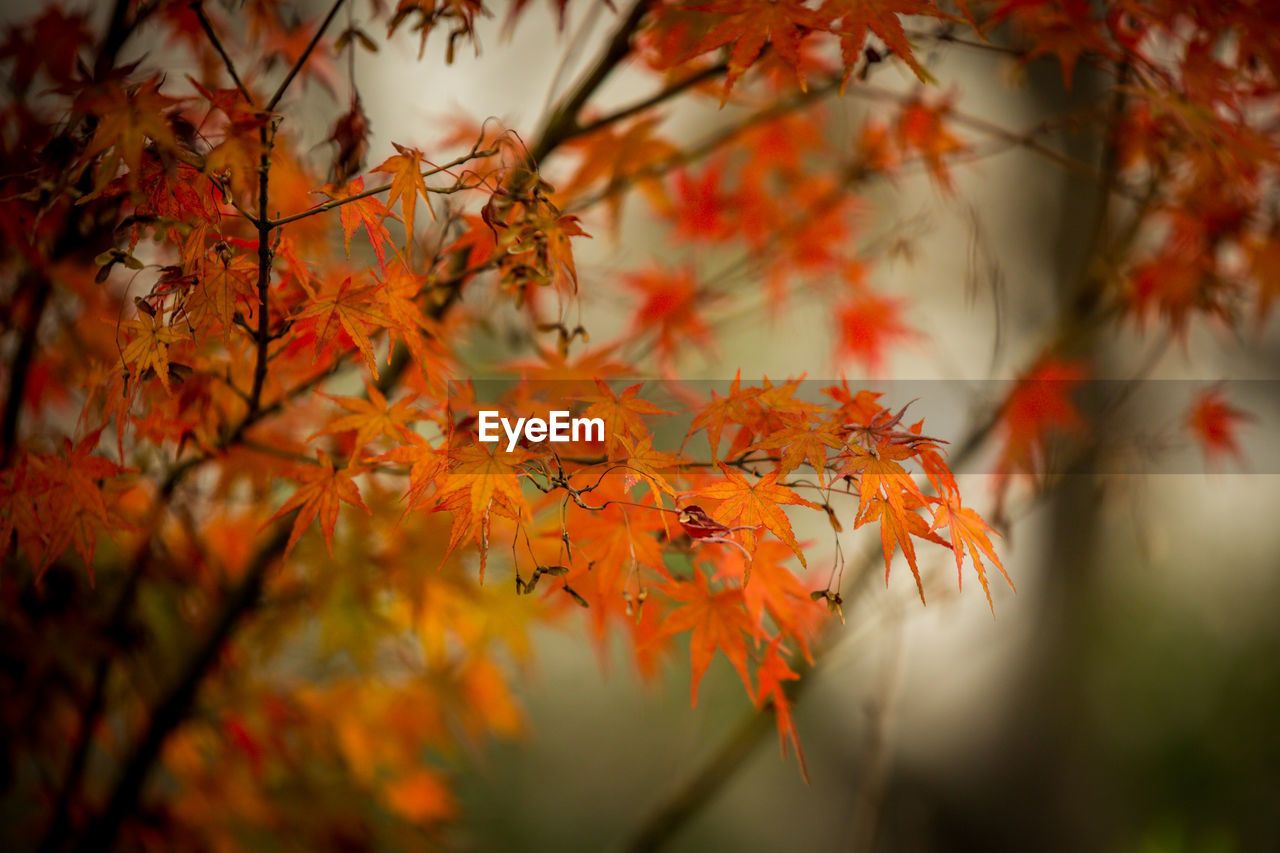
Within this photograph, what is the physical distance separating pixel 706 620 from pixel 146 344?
62cm

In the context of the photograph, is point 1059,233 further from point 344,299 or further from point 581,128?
point 344,299

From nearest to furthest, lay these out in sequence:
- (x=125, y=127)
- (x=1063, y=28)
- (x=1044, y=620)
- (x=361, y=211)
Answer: (x=125, y=127) → (x=361, y=211) → (x=1063, y=28) → (x=1044, y=620)

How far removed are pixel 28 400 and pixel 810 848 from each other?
2898mm

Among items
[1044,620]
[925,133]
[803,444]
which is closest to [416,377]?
[803,444]

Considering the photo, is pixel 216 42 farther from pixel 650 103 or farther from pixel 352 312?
pixel 650 103

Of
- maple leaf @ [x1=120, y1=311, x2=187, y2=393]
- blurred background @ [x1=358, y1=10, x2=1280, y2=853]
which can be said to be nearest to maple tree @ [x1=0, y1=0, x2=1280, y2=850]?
maple leaf @ [x1=120, y1=311, x2=187, y2=393]

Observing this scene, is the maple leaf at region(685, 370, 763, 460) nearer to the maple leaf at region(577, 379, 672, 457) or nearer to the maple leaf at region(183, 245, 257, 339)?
the maple leaf at region(577, 379, 672, 457)

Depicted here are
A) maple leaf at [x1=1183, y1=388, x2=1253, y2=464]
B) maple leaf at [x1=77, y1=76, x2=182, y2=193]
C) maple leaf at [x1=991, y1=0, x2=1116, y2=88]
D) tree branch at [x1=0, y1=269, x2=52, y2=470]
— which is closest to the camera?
maple leaf at [x1=77, y1=76, x2=182, y2=193]

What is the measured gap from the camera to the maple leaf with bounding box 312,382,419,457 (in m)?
0.86

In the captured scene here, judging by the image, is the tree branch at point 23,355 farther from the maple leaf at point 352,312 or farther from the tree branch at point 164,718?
the maple leaf at point 352,312

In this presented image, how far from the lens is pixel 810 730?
2.94m

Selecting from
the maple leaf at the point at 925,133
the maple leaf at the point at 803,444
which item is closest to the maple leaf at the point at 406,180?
the maple leaf at the point at 803,444

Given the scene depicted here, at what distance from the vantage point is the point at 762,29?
79cm

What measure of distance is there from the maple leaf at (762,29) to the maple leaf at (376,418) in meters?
0.48
